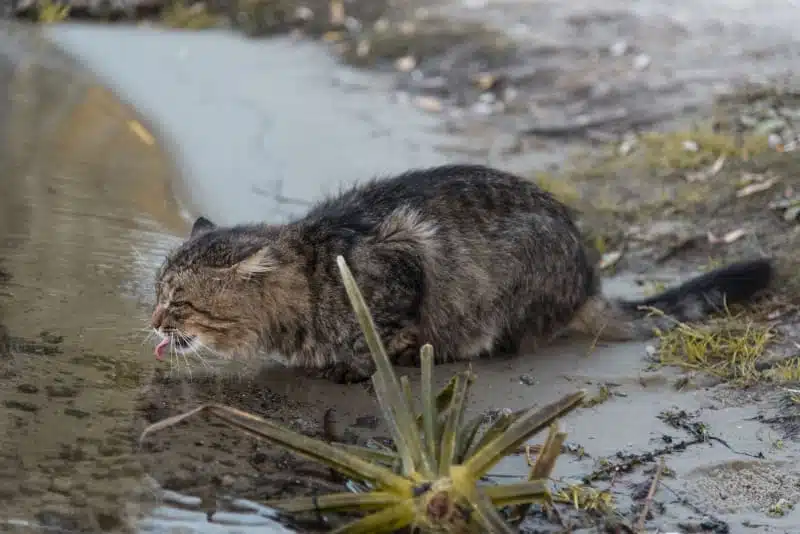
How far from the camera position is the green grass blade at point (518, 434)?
129 inches

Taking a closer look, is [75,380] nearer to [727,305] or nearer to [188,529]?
[188,529]

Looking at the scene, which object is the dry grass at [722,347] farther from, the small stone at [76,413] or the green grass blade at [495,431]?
the small stone at [76,413]

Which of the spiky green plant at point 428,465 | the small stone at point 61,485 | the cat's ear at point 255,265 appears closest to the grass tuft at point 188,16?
the cat's ear at point 255,265

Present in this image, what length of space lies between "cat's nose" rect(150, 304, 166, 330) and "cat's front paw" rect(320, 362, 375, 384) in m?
0.70

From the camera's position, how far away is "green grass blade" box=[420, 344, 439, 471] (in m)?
3.33

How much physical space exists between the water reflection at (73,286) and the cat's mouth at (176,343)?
0.07 metres

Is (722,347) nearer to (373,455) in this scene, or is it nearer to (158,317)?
(373,455)

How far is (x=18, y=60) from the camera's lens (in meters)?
9.56

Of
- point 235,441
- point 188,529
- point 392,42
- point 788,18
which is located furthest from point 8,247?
point 788,18

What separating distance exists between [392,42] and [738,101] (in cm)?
358

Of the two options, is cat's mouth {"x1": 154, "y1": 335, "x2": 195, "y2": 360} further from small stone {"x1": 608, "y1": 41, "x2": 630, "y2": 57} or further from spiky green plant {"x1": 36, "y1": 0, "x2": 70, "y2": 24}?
spiky green plant {"x1": 36, "y1": 0, "x2": 70, "y2": 24}

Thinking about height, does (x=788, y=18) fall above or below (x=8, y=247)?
above

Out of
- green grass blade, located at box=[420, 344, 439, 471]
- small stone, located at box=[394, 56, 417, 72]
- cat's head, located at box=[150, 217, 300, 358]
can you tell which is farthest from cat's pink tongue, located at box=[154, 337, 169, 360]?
small stone, located at box=[394, 56, 417, 72]

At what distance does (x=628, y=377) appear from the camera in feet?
15.6
